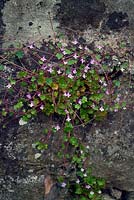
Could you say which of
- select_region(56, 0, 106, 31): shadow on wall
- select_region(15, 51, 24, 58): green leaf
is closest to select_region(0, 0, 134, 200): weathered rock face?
select_region(56, 0, 106, 31): shadow on wall

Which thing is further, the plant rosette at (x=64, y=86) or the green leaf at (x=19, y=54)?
the green leaf at (x=19, y=54)

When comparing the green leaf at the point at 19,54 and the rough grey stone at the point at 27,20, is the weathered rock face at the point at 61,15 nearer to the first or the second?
the rough grey stone at the point at 27,20

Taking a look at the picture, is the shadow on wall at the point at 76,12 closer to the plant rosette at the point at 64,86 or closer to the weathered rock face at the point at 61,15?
the weathered rock face at the point at 61,15

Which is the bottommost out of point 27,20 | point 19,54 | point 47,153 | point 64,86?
point 47,153

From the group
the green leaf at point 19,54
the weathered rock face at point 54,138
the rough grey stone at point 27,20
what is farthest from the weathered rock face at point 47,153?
the rough grey stone at point 27,20

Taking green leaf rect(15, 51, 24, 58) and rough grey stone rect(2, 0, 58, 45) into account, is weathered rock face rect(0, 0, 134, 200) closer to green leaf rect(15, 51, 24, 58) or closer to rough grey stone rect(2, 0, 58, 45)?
rough grey stone rect(2, 0, 58, 45)

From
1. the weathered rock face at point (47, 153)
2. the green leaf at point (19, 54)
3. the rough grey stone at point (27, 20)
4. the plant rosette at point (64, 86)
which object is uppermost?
the rough grey stone at point (27, 20)

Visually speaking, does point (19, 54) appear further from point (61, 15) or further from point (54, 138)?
point (54, 138)

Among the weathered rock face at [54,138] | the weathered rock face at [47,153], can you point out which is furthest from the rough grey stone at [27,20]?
the weathered rock face at [47,153]

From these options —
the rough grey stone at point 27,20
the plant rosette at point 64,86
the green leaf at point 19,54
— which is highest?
the rough grey stone at point 27,20

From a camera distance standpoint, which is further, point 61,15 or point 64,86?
point 61,15

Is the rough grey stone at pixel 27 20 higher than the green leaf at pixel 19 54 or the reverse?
higher

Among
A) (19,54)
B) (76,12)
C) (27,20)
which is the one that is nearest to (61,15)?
(76,12)
